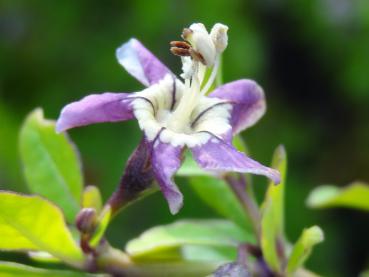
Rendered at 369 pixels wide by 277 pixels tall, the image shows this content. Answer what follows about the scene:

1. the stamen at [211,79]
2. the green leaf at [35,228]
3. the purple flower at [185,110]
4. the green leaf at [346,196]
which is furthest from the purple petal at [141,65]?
the green leaf at [346,196]

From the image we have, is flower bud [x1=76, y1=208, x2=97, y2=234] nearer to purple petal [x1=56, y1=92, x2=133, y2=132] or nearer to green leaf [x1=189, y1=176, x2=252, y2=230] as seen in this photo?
purple petal [x1=56, y1=92, x2=133, y2=132]

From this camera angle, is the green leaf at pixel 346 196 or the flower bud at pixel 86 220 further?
the green leaf at pixel 346 196

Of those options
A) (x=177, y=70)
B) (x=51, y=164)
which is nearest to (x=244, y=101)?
(x=51, y=164)

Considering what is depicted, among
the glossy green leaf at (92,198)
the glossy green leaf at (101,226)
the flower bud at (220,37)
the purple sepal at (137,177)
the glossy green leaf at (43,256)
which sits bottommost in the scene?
the glossy green leaf at (43,256)

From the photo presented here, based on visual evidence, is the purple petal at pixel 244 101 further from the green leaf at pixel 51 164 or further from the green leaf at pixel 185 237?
the green leaf at pixel 51 164

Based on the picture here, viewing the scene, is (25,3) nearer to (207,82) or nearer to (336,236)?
(336,236)

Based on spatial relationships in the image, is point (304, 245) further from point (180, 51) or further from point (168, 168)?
point (180, 51)

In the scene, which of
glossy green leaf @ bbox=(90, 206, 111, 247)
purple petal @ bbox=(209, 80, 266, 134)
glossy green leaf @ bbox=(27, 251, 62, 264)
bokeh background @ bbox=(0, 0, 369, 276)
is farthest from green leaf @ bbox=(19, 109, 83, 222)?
bokeh background @ bbox=(0, 0, 369, 276)
